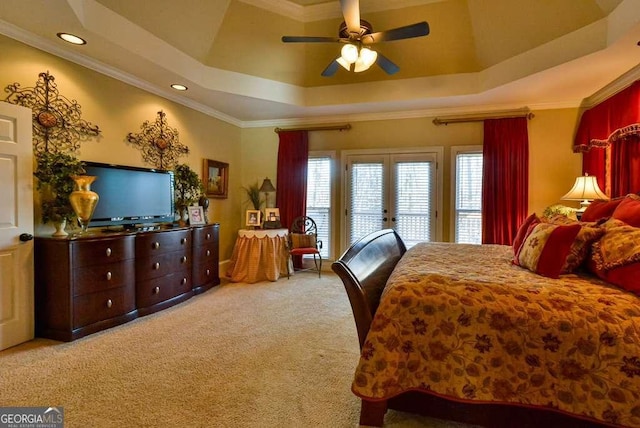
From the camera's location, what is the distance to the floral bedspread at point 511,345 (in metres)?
1.34

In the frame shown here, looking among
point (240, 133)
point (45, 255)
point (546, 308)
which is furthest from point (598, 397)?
point (240, 133)

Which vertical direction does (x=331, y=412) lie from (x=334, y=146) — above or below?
below

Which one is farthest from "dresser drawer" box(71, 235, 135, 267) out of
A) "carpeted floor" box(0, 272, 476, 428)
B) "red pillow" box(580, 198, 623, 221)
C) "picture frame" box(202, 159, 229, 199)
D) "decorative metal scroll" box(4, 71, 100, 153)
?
"red pillow" box(580, 198, 623, 221)

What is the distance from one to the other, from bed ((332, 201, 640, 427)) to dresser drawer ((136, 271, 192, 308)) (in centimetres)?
258

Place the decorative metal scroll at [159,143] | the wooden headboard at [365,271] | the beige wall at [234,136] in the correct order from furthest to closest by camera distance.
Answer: the decorative metal scroll at [159,143], the beige wall at [234,136], the wooden headboard at [365,271]

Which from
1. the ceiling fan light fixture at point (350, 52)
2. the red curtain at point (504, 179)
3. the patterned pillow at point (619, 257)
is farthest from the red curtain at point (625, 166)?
the ceiling fan light fixture at point (350, 52)

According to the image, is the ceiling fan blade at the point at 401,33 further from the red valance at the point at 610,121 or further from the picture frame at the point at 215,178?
the picture frame at the point at 215,178

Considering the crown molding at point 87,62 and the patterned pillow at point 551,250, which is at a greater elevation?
the crown molding at point 87,62

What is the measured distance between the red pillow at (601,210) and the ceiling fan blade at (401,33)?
203cm

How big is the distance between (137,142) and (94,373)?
2575 millimetres

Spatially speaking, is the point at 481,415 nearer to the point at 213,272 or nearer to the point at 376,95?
the point at 213,272

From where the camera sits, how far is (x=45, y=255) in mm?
2836

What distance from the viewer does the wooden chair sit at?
5066 mm

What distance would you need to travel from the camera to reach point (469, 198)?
16.2 feet
